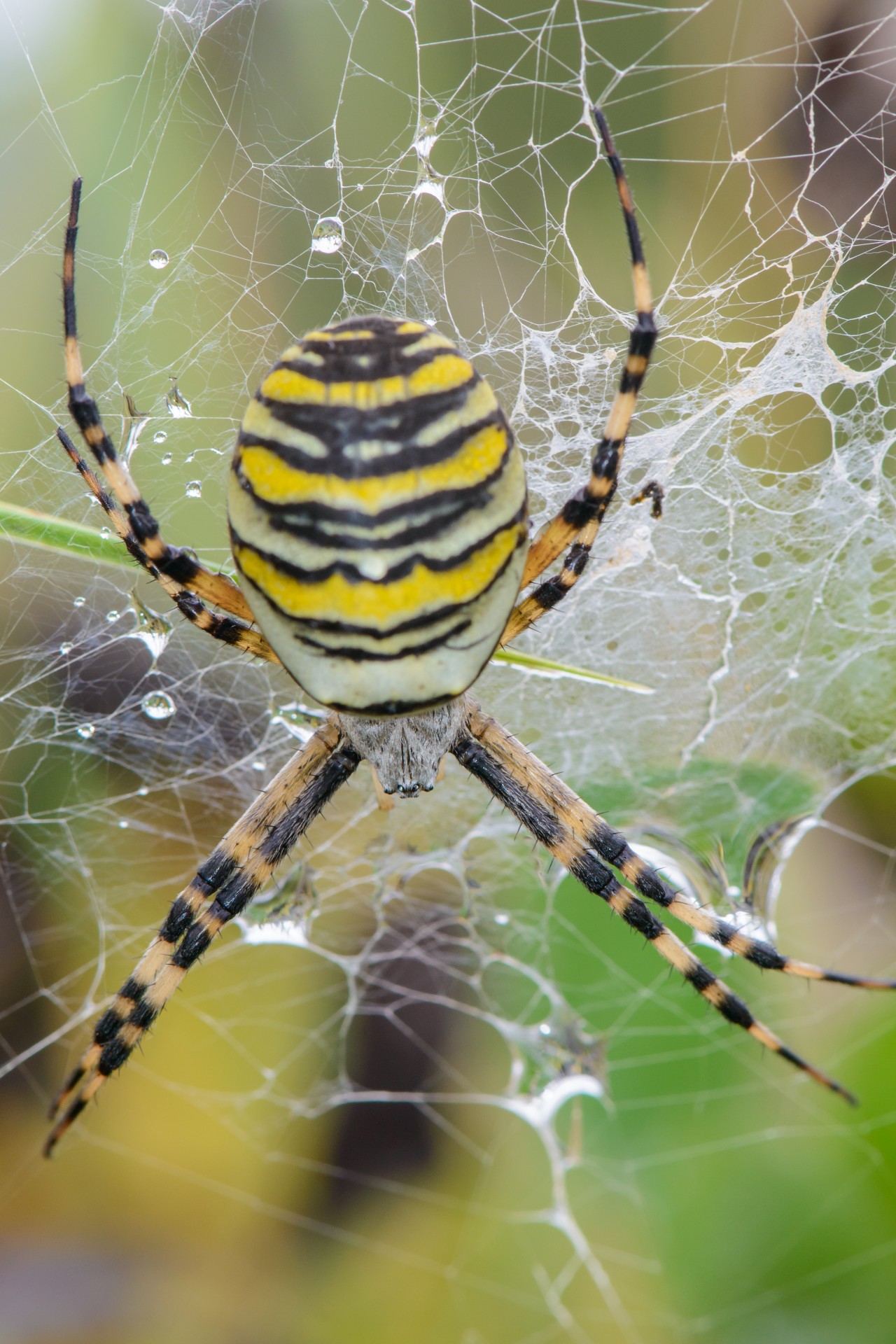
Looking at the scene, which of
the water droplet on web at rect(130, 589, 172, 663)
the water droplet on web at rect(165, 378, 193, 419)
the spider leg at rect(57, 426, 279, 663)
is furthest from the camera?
A: the water droplet on web at rect(130, 589, 172, 663)

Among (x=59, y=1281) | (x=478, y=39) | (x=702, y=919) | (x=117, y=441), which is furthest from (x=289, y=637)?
(x=59, y=1281)

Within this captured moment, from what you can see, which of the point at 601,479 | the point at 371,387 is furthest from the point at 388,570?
the point at 601,479

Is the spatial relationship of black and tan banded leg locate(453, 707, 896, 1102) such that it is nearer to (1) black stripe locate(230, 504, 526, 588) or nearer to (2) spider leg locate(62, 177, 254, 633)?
(2) spider leg locate(62, 177, 254, 633)

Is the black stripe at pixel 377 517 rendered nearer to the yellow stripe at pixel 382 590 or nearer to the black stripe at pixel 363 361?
the yellow stripe at pixel 382 590

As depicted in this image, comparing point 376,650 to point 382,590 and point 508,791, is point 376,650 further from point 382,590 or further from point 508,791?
point 508,791

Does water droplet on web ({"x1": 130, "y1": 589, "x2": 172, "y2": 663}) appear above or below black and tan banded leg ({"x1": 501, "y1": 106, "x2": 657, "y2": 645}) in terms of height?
below

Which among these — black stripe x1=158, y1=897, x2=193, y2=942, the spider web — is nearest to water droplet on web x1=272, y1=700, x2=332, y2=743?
the spider web

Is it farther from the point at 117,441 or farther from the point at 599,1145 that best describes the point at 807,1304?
the point at 117,441

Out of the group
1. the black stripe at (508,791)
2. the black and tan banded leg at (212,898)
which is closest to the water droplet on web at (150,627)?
the black and tan banded leg at (212,898)
